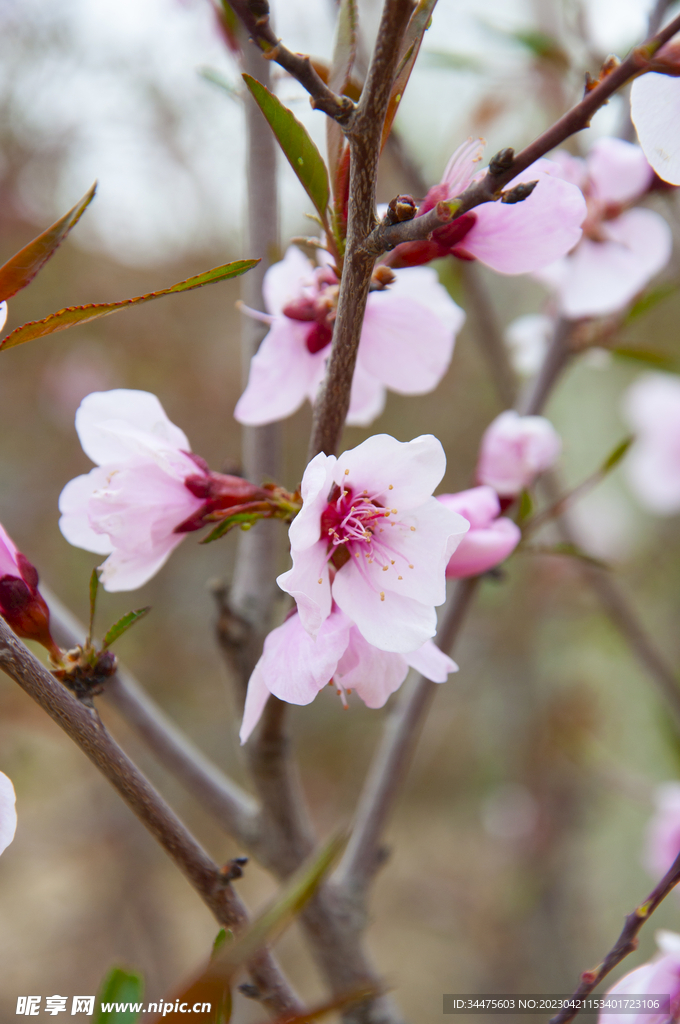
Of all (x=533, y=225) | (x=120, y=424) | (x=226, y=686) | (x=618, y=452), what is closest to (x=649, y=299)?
(x=618, y=452)

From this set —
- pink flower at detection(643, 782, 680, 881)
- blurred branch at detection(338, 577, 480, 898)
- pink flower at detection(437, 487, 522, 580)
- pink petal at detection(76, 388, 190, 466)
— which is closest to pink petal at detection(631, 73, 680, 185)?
pink flower at detection(437, 487, 522, 580)

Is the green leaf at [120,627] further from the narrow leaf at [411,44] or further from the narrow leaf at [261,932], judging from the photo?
the narrow leaf at [411,44]

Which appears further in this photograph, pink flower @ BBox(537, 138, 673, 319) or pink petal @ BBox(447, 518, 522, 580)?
pink flower @ BBox(537, 138, 673, 319)

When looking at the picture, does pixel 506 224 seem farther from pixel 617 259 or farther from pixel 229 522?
pixel 617 259

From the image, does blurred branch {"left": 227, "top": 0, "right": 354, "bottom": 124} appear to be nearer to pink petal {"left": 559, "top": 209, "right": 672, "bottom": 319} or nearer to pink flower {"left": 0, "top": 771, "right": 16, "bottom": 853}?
pink flower {"left": 0, "top": 771, "right": 16, "bottom": 853}

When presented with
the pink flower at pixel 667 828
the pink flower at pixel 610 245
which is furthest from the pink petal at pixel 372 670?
the pink flower at pixel 667 828

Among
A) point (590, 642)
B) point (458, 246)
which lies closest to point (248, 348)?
point (458, 246)
